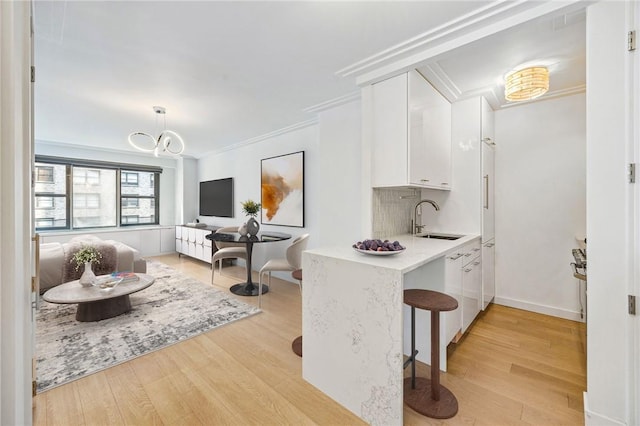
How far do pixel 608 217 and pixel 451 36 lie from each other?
148 cm

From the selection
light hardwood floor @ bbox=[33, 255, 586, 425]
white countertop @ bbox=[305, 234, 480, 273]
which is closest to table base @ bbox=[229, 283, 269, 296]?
light hardwood floor @ bbox=[33, 255, 586, 425]

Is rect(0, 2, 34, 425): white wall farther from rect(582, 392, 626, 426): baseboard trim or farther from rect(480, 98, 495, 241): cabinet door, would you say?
rect(480, 98, 495, 241): cabinet door

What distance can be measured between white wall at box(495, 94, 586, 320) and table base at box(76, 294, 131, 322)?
14.5 feet

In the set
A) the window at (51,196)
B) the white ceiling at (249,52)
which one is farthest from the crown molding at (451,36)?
the window at (51,196)

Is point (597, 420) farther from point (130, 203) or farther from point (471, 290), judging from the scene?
point (130, 203)

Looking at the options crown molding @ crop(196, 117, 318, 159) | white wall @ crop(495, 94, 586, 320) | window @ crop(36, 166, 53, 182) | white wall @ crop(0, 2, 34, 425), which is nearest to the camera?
white wall @ crop(0, 2, 34, 425)

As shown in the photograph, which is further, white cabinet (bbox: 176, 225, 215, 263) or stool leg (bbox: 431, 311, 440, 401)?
white cabinet (bbox: 176, 225, 215, 263)

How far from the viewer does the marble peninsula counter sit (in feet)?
4.94

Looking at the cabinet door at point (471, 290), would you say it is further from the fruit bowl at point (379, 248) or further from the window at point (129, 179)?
the window at point (129, 179)

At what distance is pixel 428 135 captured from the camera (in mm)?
2578

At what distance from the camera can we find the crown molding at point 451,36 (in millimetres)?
1636

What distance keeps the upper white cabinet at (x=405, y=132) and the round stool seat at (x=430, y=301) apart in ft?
2.93

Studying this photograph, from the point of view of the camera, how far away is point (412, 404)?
173 cm

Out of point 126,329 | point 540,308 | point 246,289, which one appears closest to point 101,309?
point 126,329
